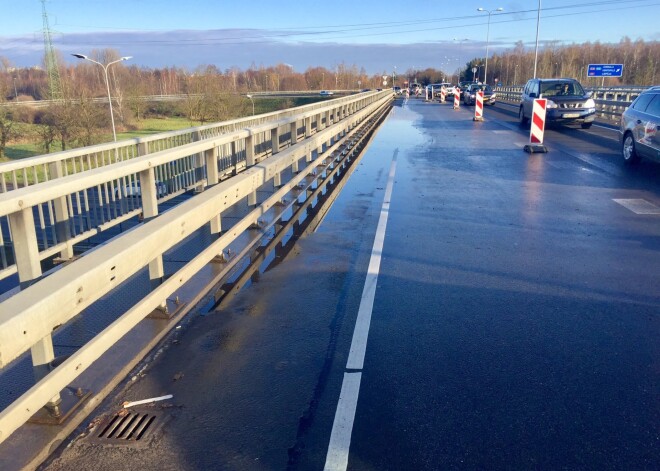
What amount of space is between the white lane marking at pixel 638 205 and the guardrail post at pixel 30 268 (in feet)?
28.6

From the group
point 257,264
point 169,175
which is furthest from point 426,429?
point 169,175

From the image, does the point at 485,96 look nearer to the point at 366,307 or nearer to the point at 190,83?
the point at 190,83

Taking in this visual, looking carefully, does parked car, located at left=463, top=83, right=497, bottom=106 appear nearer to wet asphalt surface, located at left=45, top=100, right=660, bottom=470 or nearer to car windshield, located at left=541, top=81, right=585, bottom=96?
car windshield, located at left=541, top=81, right=585, bottom=96

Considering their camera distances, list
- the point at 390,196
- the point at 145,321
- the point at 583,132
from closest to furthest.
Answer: the point at 145,321, the point at 390,196, the point at 583,132

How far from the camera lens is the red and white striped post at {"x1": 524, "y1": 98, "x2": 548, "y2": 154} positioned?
54.4 feet

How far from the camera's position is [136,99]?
73.6m

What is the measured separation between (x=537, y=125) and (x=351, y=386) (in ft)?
49.2

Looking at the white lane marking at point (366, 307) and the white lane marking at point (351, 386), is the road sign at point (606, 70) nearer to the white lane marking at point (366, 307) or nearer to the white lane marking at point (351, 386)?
the white lane marking at point (366, 307)

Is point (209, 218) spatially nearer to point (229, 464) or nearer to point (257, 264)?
point (257, 264)

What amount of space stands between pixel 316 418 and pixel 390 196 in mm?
7655

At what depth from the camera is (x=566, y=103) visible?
23.6m

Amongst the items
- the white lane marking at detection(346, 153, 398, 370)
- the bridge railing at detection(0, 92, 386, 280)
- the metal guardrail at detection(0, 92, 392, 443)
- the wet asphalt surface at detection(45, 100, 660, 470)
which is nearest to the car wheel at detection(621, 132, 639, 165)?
the wet asphalt surface at detection(45, 100, 660, 470)

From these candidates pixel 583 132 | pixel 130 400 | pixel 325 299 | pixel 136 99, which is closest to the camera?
pixel 130 400

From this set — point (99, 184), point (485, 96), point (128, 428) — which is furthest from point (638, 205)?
point (485, 96)
